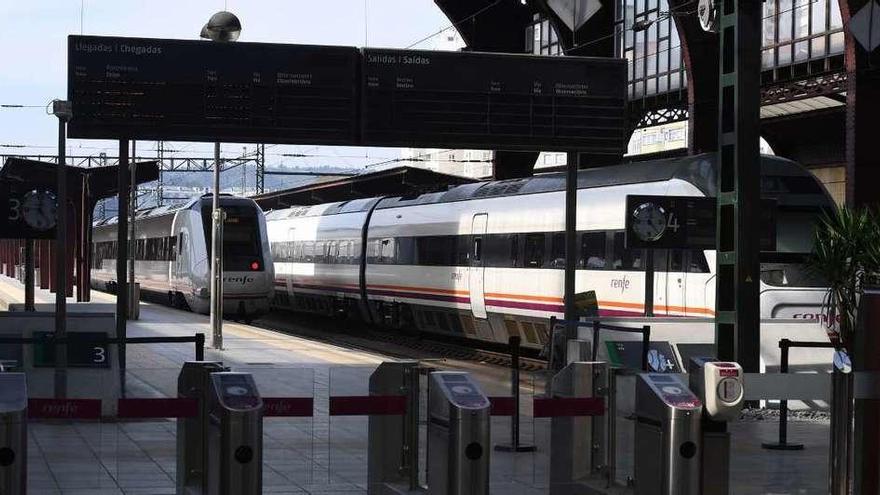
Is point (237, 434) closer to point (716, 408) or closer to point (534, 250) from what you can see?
point (716, 408)

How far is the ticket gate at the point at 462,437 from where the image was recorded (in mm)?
8281

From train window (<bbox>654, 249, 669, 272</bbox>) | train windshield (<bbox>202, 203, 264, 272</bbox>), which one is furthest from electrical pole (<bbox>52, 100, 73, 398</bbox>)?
train windshield (<bbox>202, 203, 264, 272</bbox>)

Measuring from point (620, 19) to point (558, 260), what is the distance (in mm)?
22071

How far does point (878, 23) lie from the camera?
22781 millimetres

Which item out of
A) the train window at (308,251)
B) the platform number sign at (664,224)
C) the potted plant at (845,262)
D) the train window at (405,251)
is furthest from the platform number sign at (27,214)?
the train window at (308,251)

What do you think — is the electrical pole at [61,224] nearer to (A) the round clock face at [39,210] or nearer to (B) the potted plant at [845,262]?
(A) the round clock face at [39,210]

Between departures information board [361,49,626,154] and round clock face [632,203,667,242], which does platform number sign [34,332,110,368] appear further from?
round clock face [632,203,667,242]

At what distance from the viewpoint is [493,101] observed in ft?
60.4

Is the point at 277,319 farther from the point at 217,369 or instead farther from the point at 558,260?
the point at 217,369

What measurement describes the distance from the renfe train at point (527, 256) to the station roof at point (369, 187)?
1.33 m

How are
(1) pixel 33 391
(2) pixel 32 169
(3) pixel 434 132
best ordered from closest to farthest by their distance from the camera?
(1) pixel 33 391 → (3) pixel 434 132 → (2) pixel 32 169

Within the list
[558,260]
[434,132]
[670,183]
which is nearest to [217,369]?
[434,132]

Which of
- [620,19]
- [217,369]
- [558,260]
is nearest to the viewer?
[217,369]

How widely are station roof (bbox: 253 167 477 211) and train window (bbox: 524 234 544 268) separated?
19.8 ft
